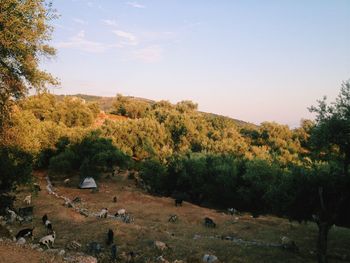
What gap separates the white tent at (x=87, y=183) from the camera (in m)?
62.7

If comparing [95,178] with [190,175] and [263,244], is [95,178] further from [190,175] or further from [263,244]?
[263,244]

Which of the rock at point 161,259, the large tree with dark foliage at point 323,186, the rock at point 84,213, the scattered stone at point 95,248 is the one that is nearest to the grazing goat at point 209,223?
the large tree with dark foliage at point 323,186

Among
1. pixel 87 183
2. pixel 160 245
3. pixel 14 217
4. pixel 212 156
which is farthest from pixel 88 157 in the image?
pixel 160 245

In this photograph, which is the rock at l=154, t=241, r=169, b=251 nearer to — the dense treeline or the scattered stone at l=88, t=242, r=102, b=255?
the scattered stone at l=88, t=242, r=102, b=255

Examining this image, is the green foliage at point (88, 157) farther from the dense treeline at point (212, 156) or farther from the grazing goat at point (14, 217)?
the grazing goat at point (14, 217)

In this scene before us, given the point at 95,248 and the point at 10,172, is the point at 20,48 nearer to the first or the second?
the point at 10,172

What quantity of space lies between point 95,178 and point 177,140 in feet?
113

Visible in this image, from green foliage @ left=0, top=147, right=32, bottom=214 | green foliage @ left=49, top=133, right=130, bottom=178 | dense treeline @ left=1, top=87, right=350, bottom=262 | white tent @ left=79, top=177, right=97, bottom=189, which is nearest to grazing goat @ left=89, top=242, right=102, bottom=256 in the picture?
green foliage @ left=0, top=147, right=32, bottom=214

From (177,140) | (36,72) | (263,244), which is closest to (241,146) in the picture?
(177,140)

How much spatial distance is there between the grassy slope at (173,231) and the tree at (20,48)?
46.5 ft

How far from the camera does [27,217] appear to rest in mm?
39188

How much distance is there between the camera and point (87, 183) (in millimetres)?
→ 63219

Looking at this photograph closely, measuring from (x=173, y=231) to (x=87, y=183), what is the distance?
2965 centimetres

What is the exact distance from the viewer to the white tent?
62688 millimetres
